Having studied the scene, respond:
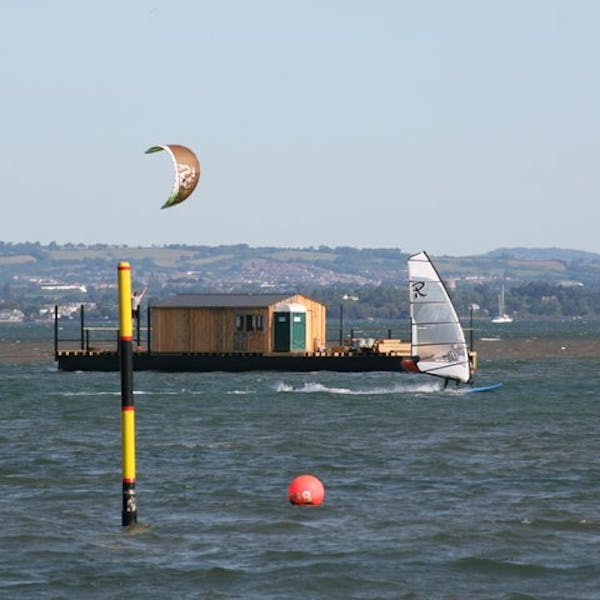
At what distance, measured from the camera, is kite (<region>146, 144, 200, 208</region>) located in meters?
64.9

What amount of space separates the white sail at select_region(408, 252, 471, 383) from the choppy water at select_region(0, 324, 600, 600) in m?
8.57

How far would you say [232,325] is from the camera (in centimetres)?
8588

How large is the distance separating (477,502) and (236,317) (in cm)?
5363

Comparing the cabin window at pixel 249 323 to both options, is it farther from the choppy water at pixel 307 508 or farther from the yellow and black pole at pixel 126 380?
the yellow and black pole at pixel 126 380

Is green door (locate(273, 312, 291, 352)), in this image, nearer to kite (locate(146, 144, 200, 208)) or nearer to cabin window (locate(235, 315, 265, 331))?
cabin window (locate(235, 315, 265, 331))

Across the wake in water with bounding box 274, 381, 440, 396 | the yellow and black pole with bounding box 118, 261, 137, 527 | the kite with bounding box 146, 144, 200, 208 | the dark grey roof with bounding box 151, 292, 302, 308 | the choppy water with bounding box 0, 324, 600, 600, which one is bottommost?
the choppy water with bounding box 0, 324, 600, 600

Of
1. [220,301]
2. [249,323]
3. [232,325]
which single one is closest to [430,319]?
[249,323]

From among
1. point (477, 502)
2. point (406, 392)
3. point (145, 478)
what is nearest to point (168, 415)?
point (406, 392)

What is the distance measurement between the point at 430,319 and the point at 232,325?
19.0m

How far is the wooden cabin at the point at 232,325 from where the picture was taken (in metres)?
85.6

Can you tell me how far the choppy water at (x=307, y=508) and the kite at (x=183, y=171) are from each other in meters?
8.74

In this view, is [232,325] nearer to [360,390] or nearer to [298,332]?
[298,332]

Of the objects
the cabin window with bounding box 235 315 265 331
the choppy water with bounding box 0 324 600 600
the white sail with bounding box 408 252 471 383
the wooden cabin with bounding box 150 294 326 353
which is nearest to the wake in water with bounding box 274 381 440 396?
the white sail with bounding box 408 252 471 383

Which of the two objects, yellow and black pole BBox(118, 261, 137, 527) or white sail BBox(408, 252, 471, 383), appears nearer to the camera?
yellow and black pole BBox(118, 261, 137, 527)
